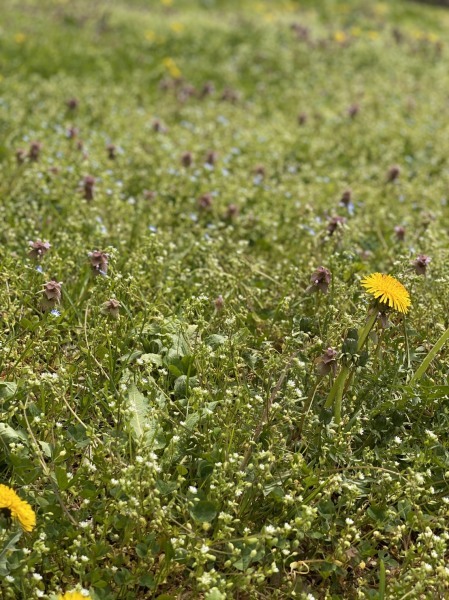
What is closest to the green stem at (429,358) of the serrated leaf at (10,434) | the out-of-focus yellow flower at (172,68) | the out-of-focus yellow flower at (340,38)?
the serrated leaf at (10,434)

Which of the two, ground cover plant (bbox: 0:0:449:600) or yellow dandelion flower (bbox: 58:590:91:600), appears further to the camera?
ground cover plant (bbox: 0:0:449:600)

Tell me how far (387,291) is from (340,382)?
0.37 metres

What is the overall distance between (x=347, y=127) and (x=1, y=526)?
18.1 ft

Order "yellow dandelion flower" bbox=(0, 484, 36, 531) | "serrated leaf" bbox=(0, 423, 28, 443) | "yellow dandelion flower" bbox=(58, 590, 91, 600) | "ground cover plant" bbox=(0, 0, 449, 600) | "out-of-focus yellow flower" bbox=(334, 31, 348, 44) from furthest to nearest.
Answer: "out-of-focus yellow flower" bbox=(334, 31, 348, 44), "serrated leaf" bbox=(0, 423, 28, 443), "ground cover plant" bbox=(0, 0, 449, 600), "yellow dandelion flower" bbox=(0, 484, 36, 531), "yellow dandelion flower" bbox=(58, 590, 91, 600)

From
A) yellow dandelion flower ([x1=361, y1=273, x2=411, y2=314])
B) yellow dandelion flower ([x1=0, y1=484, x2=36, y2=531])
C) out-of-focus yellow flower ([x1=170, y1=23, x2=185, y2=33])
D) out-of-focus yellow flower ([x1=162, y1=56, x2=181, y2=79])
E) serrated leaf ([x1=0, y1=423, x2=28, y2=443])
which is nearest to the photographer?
yellow dandelion flower ([x1=0, y1=484, x2=36, y2=531])

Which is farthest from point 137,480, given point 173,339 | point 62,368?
point 173,339

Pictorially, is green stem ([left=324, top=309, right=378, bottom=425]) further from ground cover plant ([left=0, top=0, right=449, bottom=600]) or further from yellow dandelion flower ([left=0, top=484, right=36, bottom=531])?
yellow dandelion flower ([left=0, top=484, right=36, bottom=531])

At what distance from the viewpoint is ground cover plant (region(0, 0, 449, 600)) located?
2.31 meters

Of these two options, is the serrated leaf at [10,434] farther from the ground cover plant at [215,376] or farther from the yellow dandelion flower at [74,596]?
the yellow dandelion flower at [74,596]

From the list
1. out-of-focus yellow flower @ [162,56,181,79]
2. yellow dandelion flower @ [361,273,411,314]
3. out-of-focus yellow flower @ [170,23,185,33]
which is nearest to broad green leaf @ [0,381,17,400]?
yellow dandelion flower @ [361,273,411,314]

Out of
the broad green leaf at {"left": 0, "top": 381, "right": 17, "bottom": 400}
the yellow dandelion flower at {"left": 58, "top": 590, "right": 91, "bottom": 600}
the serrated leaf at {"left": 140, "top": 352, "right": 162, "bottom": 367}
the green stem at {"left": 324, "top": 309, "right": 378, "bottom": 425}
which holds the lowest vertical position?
the yellow dandelion flower at {"left": 58, "top": 590, "right": 91, "bottom": 600}

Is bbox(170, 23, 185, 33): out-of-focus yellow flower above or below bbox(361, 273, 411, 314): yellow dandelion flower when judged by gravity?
below

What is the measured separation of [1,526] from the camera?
2205 millimetres

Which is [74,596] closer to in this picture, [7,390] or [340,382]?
[7,390]
